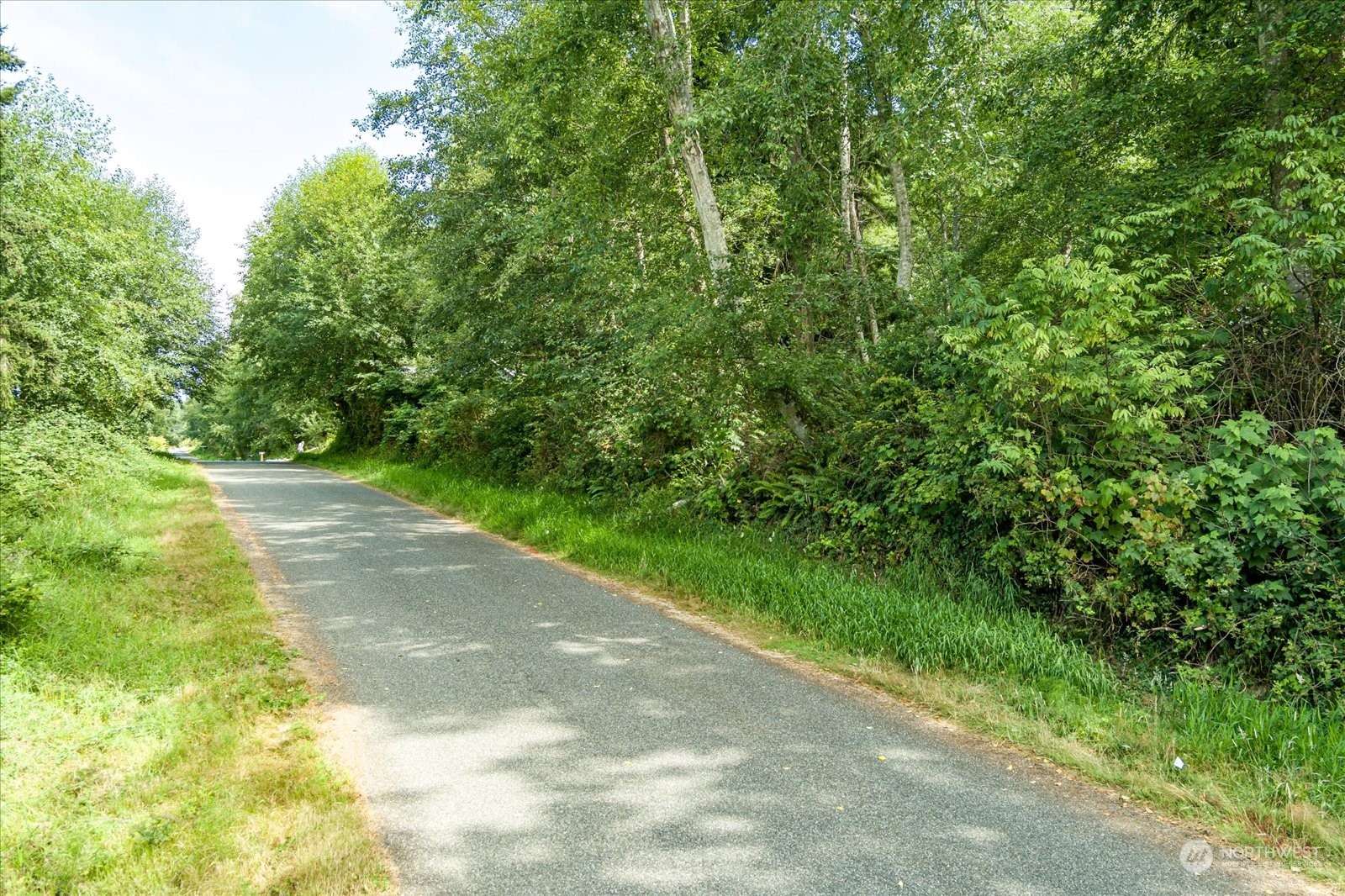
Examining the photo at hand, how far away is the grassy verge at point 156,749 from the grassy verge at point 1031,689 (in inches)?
139

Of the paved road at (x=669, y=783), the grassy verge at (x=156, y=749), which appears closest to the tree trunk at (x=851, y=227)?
the paved road at (x=669, y=783)

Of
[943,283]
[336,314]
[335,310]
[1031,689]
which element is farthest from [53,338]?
[335,310]

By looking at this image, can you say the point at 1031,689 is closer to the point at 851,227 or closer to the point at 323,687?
the point at 323,687

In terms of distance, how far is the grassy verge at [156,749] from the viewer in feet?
9.82

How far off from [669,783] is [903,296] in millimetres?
7231

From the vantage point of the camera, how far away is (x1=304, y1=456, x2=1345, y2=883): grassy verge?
354 centimetres

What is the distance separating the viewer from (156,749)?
Answer: 3918 mm

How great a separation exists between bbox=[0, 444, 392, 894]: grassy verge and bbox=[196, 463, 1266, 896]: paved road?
1.23 ft

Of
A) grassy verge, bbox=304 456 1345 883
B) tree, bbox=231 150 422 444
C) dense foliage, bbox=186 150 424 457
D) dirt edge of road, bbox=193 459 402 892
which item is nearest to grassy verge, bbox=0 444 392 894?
dirt edge of road, bbox=193 459 402 892

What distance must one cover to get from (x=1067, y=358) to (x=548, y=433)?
1021 centimetres

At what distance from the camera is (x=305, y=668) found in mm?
5543

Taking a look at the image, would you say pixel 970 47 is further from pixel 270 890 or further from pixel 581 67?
pixel 270 890

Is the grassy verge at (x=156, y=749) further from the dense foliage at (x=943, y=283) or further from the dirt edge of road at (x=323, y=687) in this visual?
the dense foliage at (x=943, y=283)

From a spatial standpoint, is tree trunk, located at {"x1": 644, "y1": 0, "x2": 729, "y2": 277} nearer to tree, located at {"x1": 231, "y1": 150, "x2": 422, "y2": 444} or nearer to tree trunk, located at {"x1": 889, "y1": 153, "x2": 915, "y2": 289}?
tree trunk, located at {"x1": 889, "y1": 153, "x2": 915, "y2": 289}
